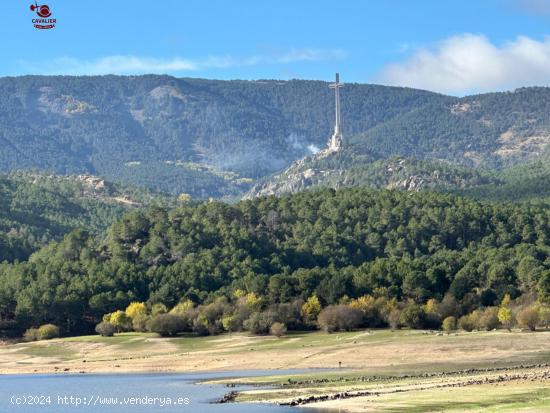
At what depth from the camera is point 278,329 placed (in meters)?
159

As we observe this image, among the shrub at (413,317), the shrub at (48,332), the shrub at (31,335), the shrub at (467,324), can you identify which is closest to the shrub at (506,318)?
the shrub at (467,324)

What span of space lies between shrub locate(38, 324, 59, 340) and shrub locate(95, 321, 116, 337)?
22.1 ft

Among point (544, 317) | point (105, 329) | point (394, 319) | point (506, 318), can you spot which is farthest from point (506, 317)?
point (105, 329)

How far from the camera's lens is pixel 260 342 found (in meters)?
152

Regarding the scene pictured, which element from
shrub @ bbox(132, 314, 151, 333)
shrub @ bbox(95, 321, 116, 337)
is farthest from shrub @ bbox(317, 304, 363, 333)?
shrub @ bbox(95, 321, 116, 337)

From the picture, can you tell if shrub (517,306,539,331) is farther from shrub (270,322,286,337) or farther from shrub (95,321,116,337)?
shrub (95,321,116,337)

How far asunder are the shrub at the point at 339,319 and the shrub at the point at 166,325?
17.1 meters

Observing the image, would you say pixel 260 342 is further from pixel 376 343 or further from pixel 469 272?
pixel 469 272

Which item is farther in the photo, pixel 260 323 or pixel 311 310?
pixel 311 310

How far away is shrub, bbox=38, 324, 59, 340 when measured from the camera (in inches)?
6890

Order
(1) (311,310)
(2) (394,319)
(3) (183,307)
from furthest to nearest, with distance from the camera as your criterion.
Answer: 1. (3) (183,307)
2. (1) (311,310)
3. (2) (394,319)

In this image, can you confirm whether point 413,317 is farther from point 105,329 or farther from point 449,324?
point 105,329

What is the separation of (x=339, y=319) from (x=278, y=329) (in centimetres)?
714

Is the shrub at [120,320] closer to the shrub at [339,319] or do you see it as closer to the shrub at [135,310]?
the shrub at [135,310]
